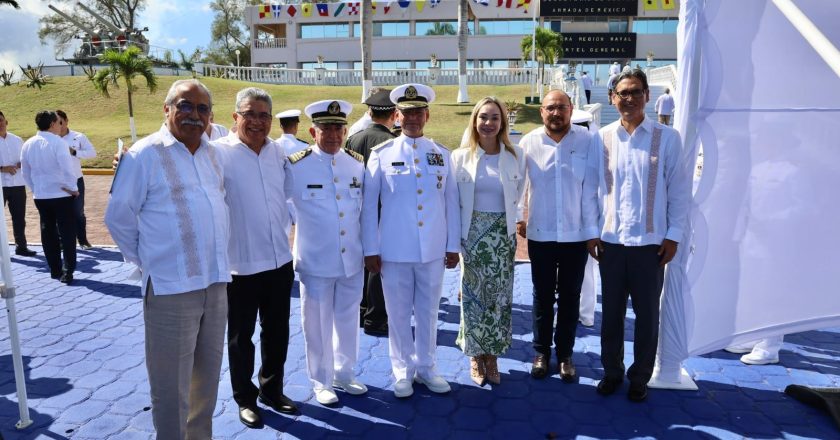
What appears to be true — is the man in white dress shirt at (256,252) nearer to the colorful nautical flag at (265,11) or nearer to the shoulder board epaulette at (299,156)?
the shoulder board epaulette at (299,156)

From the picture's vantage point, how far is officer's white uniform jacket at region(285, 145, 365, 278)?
11.9 ft

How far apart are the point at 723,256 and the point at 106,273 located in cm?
686

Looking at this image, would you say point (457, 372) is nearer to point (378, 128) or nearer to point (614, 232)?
point (614, 232)

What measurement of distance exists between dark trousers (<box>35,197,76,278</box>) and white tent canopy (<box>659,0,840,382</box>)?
6590 mm

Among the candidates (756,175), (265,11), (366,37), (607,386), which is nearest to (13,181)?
(607,386)

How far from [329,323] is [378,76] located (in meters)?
29.4

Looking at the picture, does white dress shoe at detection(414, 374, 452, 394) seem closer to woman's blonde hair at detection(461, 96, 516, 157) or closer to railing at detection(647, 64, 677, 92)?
woman's blonde hair at detection(461, 96, 516, 157)

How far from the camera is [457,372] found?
432cm

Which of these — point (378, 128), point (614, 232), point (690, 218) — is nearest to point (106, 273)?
point (378, 128)

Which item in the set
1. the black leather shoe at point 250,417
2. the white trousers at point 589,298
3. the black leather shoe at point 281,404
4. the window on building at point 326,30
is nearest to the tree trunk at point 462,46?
the window on building at point 326,30

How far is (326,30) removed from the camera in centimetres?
4362

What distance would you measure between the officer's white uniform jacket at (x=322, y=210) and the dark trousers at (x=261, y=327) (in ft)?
0.65

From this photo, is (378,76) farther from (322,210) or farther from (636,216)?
(636,216)

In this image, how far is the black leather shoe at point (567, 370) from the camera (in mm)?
→ 4137
